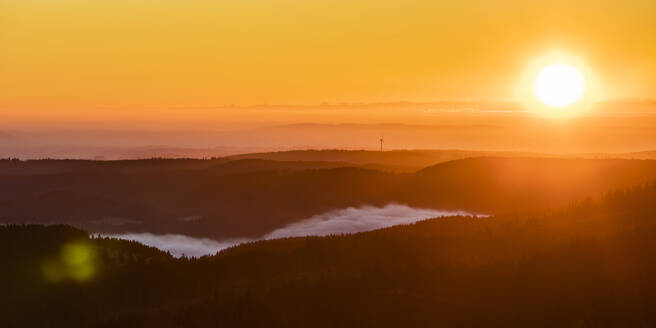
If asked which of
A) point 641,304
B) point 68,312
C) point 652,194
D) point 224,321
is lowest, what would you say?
point 68,312

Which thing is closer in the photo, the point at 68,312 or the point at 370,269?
the point at 370,269

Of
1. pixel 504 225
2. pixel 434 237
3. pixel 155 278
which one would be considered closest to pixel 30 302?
pixel 155 278

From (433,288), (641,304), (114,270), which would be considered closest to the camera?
(641,304)

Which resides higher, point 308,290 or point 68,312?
point 308,290

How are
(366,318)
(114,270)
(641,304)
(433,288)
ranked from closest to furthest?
(641,304), (366,318), (433,288), (114,270)

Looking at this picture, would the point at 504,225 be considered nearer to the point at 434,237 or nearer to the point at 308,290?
the point at 434,237

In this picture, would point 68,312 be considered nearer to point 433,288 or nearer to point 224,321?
point 224,321
